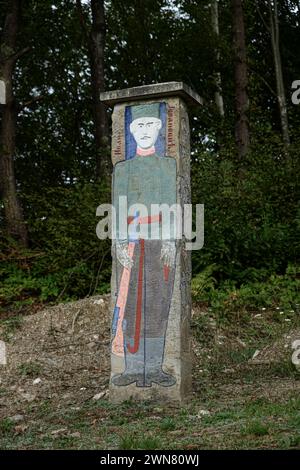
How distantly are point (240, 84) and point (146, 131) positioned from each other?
6.60 metres

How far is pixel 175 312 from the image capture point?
5.71 meters

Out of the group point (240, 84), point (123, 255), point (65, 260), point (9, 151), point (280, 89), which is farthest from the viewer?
point (280, 89)

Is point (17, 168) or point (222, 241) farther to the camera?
point (17, 168)

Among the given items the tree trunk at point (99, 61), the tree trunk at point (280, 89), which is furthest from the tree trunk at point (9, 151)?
the tree trunk at point (280, 89)

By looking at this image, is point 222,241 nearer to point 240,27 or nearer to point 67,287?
point 67,287

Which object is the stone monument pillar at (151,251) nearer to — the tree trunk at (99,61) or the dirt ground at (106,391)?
the dirt ground at (106,391)

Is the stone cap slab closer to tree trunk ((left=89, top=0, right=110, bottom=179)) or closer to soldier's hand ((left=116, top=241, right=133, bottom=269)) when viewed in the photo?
soldier's hand ((left=116, top=241, right=133, bottom=269))

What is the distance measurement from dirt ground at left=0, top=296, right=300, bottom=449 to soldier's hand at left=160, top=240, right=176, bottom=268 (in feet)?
3.95

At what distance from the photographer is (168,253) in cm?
581

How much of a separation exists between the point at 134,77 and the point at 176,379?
48.9 feet

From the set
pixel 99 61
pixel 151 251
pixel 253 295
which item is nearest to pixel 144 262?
pixel 151 251

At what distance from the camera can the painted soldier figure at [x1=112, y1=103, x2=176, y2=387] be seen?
18.9ft

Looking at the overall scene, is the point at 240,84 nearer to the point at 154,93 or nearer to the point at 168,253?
the point at 154,93

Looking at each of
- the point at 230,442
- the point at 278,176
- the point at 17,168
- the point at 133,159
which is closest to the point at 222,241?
the point at 278,176
